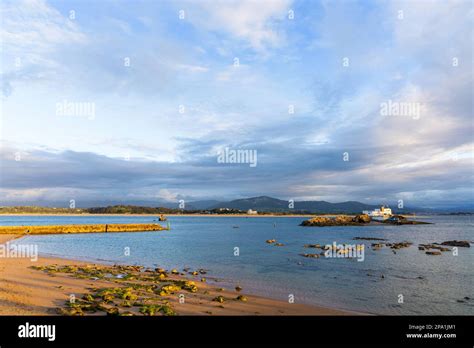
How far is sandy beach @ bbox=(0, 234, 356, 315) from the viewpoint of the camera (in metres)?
19.1

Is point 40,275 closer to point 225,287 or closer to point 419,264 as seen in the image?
point 225,287

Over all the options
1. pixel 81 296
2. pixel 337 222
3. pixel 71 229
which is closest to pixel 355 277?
pixel 81 296

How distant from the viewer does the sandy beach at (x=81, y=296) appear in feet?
62.7

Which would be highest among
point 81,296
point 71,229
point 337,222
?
point 81,296

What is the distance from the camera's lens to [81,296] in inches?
867

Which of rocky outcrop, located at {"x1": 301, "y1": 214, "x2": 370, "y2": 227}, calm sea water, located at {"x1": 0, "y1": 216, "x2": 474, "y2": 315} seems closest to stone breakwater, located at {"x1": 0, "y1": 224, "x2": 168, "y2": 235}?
calm sea water, located at {"x1": 0, "y1": 216, "x2": 474, "y2": 315}

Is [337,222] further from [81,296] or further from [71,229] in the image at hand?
[81,296]

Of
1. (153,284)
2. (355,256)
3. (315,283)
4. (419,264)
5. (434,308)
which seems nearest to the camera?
(434,308)

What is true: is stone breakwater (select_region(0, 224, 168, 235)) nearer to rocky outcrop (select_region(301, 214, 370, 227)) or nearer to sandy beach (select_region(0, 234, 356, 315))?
rocky outcrop (select_region(301, 214, 370, 227))

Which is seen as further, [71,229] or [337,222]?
[337,222]
